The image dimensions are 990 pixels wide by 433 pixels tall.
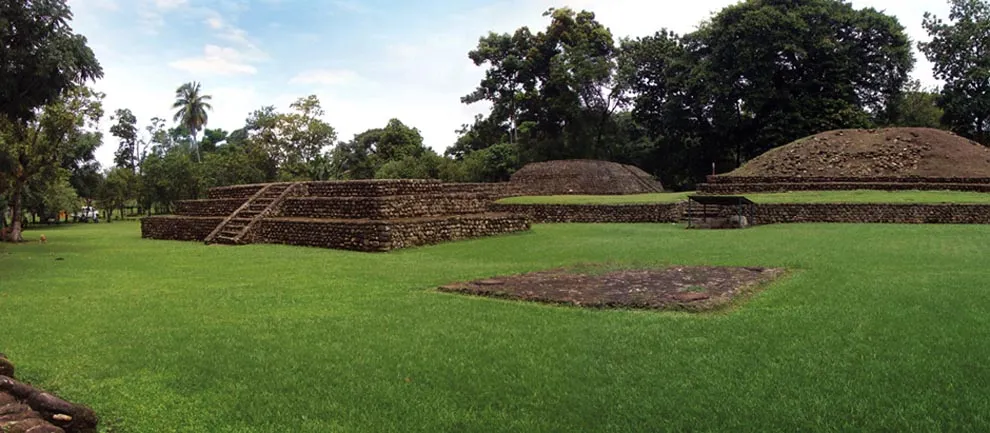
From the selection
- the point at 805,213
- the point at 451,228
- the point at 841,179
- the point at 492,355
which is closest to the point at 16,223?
the point at 451,228

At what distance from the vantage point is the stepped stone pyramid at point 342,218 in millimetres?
14828

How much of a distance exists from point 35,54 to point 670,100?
34.7 metres

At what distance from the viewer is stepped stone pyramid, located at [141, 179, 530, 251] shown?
14.8m

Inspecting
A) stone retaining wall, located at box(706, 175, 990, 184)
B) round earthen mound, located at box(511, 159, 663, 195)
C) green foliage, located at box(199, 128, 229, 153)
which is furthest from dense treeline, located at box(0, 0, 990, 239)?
green foliage, located at box(199, 128, 229, 153)

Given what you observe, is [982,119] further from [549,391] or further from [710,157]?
[549,391]

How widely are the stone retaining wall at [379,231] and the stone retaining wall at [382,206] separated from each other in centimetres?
76

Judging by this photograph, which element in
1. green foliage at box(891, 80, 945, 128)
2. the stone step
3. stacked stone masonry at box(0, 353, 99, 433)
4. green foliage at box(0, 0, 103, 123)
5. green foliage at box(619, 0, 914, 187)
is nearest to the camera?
stacked stone masonry at box(0, 353, 99, 433)

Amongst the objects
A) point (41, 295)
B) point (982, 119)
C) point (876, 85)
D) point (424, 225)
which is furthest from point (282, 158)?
point (982, 119)

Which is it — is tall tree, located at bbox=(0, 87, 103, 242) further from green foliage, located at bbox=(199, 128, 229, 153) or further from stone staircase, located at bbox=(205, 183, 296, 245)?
green foliage, located at bbox=(199, 128, 229, 153)

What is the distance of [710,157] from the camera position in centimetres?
4322

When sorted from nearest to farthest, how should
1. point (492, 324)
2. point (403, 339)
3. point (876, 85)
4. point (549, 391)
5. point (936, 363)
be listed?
point (549, 391) → point (936, 363) → point (403, 339) → point (492, 324) → point (876, 85)

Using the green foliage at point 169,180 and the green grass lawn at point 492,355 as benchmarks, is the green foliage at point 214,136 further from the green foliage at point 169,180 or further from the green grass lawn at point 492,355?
the green grass lawn at point 492,355

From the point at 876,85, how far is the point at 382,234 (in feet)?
116

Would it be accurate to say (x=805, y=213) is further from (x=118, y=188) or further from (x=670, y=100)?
(x=118, y=188)
